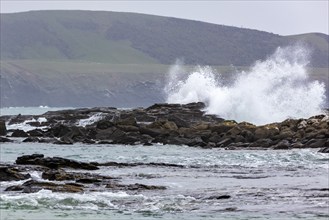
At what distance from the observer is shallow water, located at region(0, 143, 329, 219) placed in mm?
20469

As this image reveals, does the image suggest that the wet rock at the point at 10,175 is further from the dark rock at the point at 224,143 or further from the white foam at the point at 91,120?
the white foam at the point at 91,120

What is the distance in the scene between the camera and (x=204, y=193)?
24391 millimetres

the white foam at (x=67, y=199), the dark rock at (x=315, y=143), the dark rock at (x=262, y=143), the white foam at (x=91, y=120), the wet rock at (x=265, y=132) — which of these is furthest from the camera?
the white foam at (x=91, y=120)

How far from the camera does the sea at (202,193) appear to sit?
67.2 ft

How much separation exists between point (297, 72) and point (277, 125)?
30270 millimetres

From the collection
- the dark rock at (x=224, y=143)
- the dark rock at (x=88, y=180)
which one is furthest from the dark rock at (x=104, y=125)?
the dark rock at (x=88, y=180)

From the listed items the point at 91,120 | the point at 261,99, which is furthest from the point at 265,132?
the point at 261,99

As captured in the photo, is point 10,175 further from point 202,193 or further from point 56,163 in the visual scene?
point 202,193

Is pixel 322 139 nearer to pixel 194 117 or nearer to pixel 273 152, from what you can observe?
pixel 273 152

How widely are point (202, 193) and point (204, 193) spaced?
5cm

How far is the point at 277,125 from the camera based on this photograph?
50562mm

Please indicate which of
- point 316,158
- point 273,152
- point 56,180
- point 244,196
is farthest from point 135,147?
point 244,196

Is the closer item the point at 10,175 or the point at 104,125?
the point at 10,175

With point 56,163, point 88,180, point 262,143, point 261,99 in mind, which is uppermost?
point 261,99
